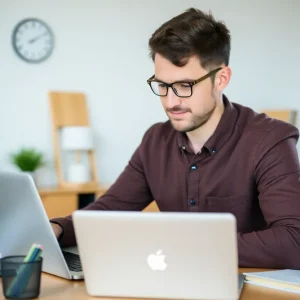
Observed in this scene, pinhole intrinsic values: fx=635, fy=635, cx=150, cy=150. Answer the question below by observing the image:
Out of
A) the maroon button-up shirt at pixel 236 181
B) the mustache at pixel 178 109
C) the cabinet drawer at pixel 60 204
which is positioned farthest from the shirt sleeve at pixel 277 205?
the cabinet drawer at pixel 60 204

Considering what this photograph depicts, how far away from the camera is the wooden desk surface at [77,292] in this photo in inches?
50.1

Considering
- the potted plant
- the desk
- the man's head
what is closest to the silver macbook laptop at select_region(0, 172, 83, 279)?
the man's head

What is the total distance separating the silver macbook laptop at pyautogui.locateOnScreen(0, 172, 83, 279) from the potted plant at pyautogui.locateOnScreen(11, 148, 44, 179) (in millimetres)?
3140

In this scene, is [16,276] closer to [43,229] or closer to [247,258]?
[43,229]

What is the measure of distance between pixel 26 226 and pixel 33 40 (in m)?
3.56

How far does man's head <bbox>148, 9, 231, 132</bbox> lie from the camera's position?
5.91 ft

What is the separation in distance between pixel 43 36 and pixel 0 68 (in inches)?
16.0

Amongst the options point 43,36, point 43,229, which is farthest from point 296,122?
point 43,229

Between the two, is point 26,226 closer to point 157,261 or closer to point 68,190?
point 157,261

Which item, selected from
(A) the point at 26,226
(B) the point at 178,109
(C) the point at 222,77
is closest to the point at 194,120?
(B) the point at 178,109

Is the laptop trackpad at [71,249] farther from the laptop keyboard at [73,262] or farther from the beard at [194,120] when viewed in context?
the beard at [194,120]

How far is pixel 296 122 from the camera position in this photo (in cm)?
493

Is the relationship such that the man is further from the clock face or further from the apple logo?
→ the clock face

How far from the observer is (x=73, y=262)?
5.04 ft
